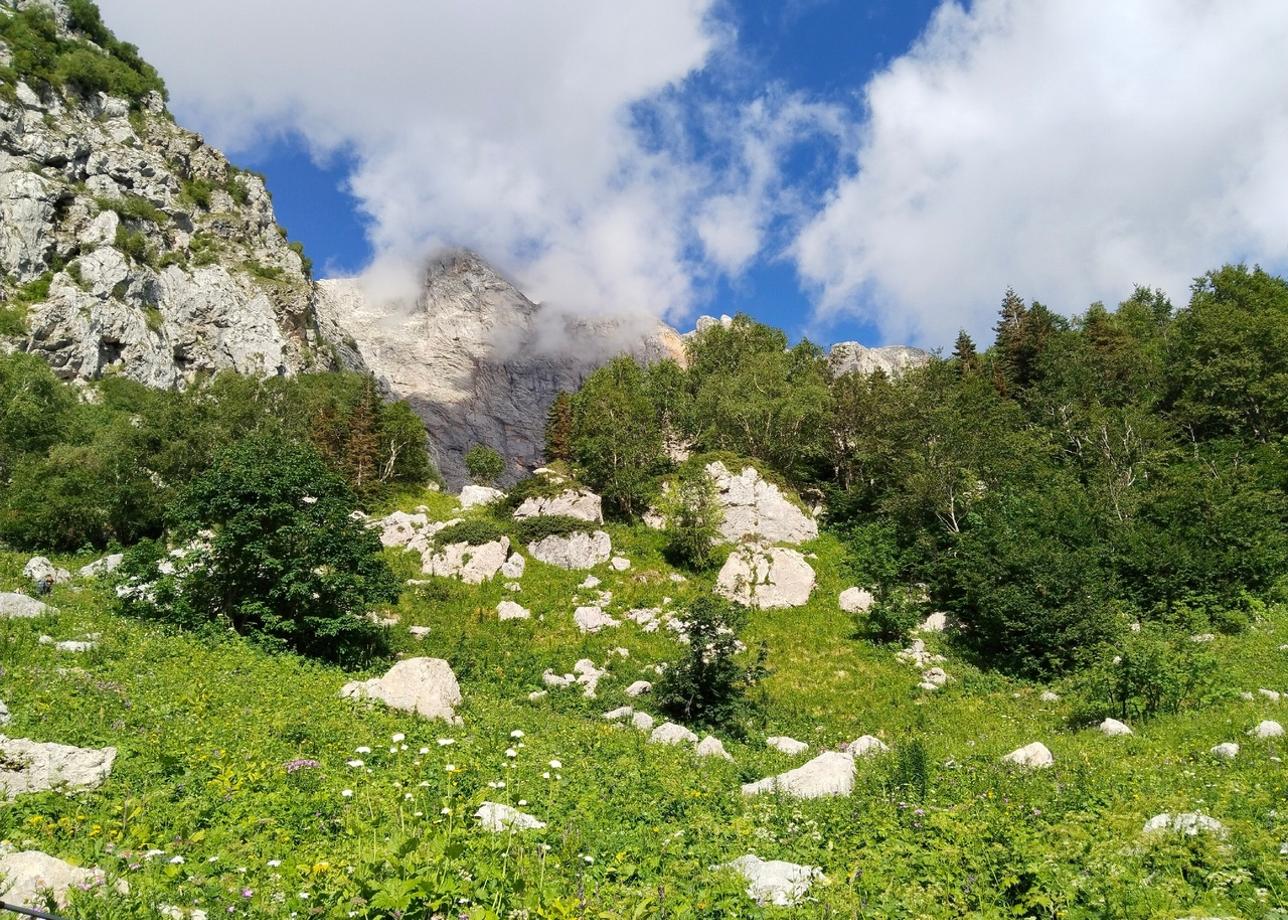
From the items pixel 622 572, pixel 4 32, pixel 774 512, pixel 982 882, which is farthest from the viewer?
pixel 4 32

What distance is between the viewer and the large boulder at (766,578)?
101 ft

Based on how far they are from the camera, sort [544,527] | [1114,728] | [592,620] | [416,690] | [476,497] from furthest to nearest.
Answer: [476,497]
[544,527]
[592,620]
[1114,728]
[416,690]

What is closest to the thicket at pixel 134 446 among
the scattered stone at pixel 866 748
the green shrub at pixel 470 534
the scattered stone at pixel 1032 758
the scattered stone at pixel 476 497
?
the scattered stone at pixel 476 497

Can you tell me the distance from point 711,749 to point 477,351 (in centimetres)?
12795

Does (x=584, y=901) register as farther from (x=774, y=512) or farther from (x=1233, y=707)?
(x=774, y=512)

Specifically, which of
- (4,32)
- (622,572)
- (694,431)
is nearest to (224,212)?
(4,32)

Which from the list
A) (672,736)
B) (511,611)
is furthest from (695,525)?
(672,736)

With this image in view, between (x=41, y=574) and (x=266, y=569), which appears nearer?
(x=266, y=569)

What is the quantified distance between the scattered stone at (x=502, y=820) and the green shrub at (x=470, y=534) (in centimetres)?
2674

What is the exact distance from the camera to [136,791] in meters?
7.41

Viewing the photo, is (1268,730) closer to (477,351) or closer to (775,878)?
(775,878)

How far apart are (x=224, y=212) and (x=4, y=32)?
26.4 m

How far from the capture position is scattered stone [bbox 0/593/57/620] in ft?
49.0

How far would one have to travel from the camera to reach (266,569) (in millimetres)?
19031
